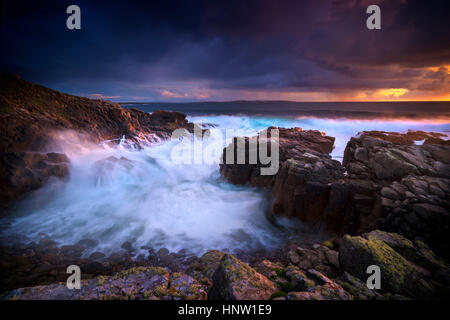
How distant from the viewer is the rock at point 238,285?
279 cm

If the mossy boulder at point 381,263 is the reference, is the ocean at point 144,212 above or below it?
below

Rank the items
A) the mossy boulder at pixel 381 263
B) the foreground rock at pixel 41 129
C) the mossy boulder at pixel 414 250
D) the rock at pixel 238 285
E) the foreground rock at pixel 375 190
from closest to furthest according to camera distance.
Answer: the rock at pixel 238 285 → the mossy boulder at pixel 381 263 → the mossy boulder at pixel 414 250 → the foreground rock at pixel 375 190 → the foreground rock at pixel 41 129

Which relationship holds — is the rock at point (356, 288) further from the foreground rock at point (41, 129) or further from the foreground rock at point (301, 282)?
the foreground rock at point (41, 129)

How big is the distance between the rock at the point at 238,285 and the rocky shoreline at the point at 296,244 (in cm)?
2

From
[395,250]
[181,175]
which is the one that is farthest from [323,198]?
[181,175]

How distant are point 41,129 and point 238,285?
12.8 metres

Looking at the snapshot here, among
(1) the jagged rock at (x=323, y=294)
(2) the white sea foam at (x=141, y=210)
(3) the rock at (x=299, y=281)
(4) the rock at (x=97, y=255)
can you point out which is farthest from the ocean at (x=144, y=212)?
(1) the jagged rock at (x=323, y=294)

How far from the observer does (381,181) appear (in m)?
6.02

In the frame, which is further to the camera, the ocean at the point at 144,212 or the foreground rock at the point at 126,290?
the ocean at the point at 144,212

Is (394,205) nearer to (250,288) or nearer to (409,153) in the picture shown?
(409,153)

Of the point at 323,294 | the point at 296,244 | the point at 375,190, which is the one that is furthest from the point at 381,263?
the point at 375,190

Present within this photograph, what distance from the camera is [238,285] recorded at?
2.90 metres

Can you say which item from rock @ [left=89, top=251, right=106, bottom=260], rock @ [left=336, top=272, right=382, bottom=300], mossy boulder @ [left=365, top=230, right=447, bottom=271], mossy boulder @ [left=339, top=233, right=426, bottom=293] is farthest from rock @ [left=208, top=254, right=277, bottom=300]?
rock @ [left=89, top=251, right=106, bottom=260]

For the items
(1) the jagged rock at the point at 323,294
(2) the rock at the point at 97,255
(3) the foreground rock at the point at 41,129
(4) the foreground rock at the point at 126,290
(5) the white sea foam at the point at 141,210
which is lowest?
(2) the rock at the point at 97,255
